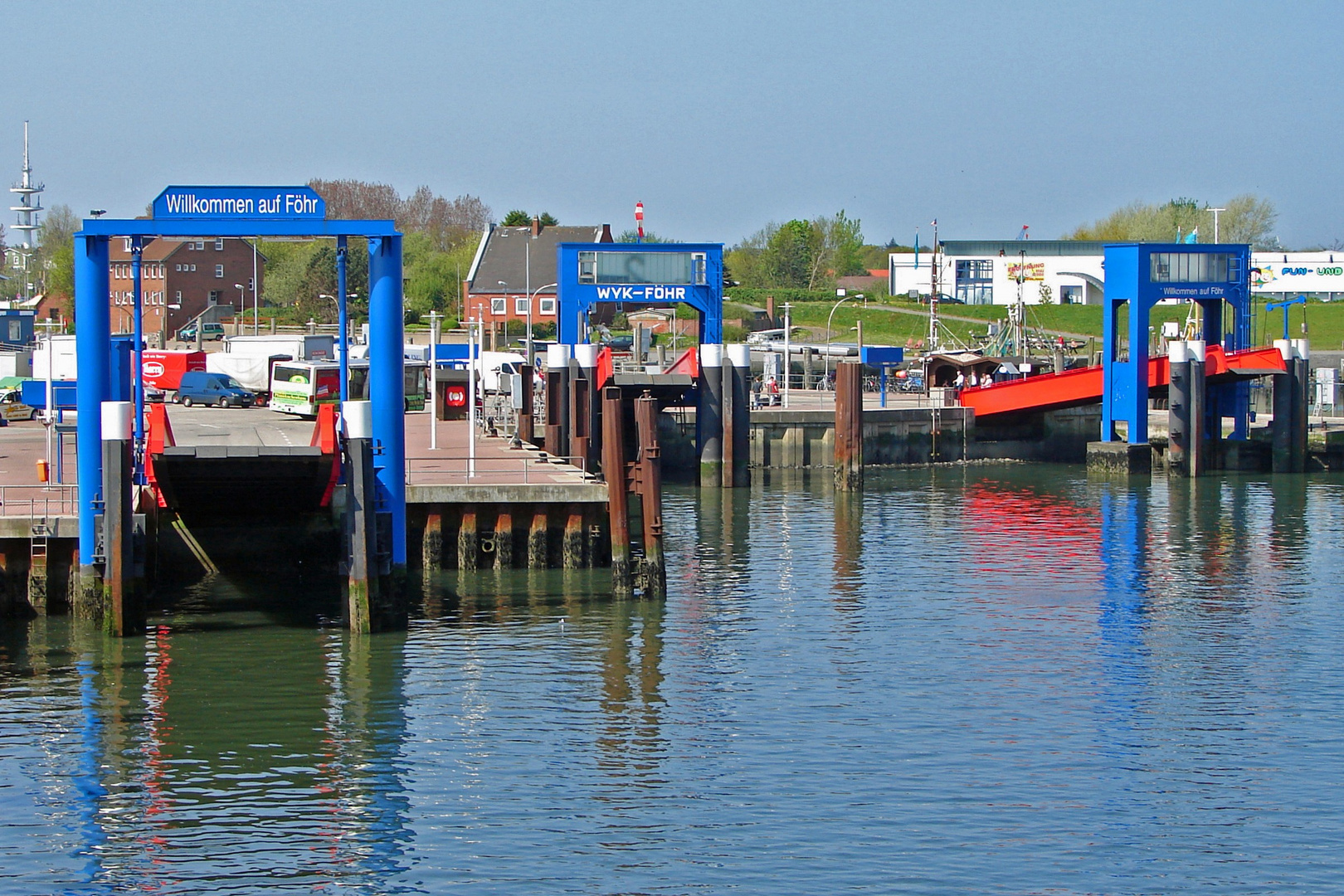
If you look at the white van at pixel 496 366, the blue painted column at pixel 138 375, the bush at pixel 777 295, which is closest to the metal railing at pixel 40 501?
the blue painted column at pixel 138 375

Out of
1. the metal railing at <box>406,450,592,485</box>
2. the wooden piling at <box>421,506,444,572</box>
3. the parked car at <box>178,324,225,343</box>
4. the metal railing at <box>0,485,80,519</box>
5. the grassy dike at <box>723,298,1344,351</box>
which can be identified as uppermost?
the grassy dike at <box>723,298,1344,351</box>

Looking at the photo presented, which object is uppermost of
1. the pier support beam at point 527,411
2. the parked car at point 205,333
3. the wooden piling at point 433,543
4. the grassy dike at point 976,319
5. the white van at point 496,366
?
the grassy dike at point 976,319

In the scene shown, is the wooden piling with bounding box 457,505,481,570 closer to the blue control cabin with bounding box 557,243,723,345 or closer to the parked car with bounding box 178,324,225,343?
the blue control cabin with bounding box 557,243,723,345

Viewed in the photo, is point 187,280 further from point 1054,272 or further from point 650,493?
point 650,493

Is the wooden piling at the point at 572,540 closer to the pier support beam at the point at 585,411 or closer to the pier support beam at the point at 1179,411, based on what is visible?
the pier support beam at the point at 585,411

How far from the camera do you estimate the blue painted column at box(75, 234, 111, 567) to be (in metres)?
26.0

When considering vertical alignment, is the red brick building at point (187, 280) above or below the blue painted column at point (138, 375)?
above

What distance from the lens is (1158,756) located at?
21.1 metres

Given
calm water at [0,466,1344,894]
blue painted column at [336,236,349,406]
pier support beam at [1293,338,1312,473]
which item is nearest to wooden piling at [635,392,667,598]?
calm water at [0,466,1344,894]

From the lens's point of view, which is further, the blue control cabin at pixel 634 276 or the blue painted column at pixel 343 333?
the blue control cabin at pixel 634 276

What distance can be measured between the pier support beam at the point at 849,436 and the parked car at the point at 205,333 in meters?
57.1

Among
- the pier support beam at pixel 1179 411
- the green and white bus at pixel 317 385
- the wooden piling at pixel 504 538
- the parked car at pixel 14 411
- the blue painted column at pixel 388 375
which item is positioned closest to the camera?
the blue painted column at pixel 388 375

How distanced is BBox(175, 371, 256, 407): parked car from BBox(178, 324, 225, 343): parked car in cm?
3340

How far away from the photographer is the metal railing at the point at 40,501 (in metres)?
28.0
